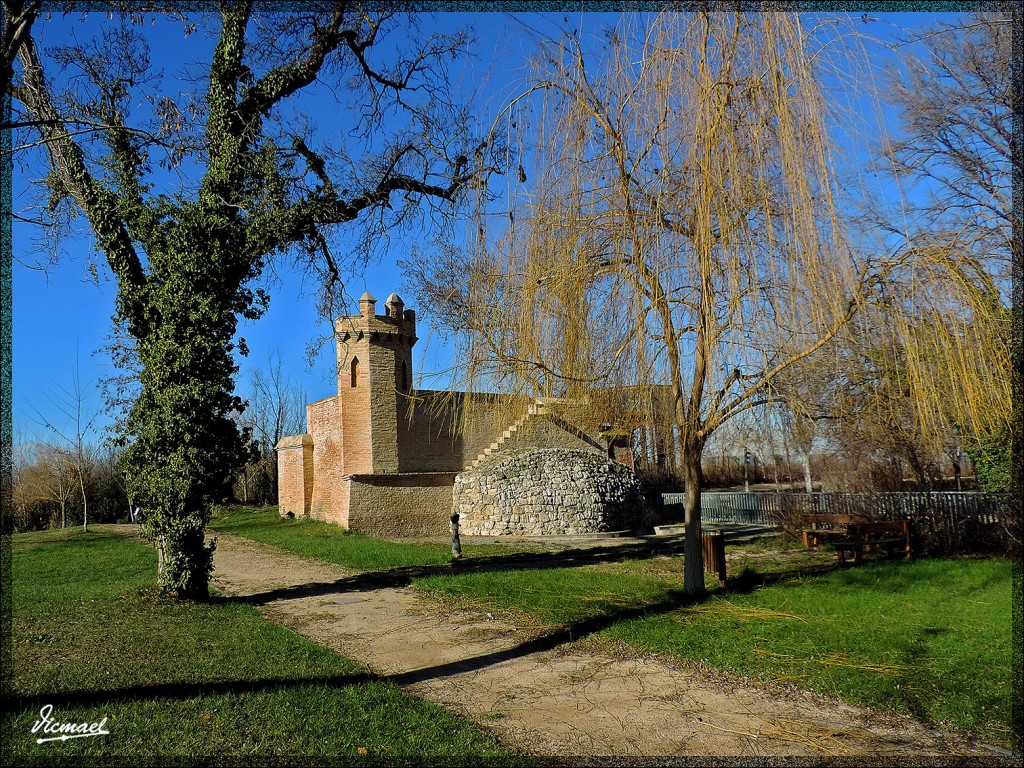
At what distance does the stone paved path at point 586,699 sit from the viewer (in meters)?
4.25

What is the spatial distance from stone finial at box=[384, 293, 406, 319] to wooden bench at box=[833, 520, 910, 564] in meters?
13.6

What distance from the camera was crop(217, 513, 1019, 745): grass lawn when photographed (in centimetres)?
520

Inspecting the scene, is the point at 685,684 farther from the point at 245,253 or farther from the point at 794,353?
the point at 245,253

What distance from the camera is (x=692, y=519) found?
8328mm

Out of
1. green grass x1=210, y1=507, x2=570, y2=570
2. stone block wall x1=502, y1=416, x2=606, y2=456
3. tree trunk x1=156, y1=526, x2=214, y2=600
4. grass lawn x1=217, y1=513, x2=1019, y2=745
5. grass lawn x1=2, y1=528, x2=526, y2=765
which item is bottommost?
green grass x1=210, y1=507, x2=570, y2=570

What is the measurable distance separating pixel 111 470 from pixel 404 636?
3720 centimetres

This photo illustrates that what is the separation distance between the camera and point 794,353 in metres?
6.34

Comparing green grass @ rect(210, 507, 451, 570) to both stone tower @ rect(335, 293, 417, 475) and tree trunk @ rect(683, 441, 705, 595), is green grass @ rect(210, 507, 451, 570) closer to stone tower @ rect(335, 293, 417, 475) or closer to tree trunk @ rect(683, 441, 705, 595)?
stone tower @ rect(335, 293, 417, 475)

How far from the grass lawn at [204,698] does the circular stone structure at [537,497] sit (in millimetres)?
12538

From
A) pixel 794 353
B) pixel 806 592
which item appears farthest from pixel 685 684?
pixel 806 592

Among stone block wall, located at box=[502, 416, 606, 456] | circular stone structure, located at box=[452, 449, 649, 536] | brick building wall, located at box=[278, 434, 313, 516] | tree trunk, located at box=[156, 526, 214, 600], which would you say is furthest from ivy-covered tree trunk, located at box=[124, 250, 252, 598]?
brick building wall, located at box=[278, 434, 313, 516]

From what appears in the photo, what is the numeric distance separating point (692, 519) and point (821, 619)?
5.62 ft

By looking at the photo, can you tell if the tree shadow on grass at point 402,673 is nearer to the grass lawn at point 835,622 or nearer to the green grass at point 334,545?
the grass lawn at point 835,622

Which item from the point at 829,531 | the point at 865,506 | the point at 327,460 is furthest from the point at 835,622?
the point at 327,460
